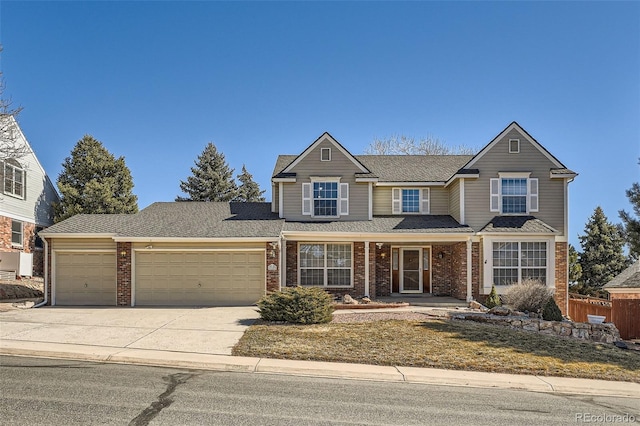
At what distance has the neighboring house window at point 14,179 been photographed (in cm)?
2478

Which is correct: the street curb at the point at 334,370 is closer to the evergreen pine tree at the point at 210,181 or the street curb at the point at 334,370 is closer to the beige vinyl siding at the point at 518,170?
the beige vinyl siding at the point at 518,170

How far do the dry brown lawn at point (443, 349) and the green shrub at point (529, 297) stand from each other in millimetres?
3647

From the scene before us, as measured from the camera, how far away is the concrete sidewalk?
29.4 ft

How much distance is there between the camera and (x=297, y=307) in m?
13.5

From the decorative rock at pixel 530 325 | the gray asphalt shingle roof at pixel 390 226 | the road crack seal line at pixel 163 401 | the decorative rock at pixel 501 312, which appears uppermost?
the gray asphalt shingle roof at pixel 390 226

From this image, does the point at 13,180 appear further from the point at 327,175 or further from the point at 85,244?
the point at 327,175

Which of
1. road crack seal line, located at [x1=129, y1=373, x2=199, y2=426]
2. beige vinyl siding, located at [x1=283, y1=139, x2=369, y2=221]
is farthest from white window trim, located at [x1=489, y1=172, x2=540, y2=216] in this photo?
road crack seal line, located at [x1=129, y1=373, x2=199, y2=426]

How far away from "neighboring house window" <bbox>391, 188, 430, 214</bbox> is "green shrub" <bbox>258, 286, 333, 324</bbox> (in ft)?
29.9

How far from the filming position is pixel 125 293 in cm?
1791

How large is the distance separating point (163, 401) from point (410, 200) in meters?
17.0

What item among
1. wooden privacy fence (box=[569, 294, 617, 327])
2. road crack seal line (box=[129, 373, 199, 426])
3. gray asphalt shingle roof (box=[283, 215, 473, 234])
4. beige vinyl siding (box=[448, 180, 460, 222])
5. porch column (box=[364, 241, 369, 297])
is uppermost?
beige vinyl siding (box=[448, 180, 460, 222])

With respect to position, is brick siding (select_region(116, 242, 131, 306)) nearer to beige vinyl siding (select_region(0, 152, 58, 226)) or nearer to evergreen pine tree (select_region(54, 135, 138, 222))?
beige vinyl siding (select_region(0, 152, 58, 226))

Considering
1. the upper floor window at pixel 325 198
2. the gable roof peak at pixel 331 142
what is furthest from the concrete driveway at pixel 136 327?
the gable roof peak at pixel 331 142

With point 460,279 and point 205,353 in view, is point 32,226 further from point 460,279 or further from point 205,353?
point 460,279
